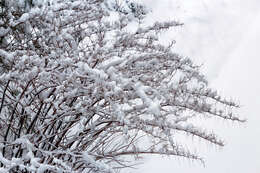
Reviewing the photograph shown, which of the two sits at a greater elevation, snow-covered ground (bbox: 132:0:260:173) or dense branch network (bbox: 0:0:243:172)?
snow-covered ground (bbox: 132:0:260:173)

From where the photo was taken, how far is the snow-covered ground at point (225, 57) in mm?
3549

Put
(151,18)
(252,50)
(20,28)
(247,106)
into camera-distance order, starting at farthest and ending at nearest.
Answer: (151,18)
(252,50)
(247,106)
(20,28)

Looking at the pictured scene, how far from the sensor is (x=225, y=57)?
504 centimetres

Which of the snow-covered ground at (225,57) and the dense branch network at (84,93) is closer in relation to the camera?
the dense branch network at (84,93)

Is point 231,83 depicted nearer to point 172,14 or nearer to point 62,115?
point 172,14

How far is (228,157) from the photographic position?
3559 mm

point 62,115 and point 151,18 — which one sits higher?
point 151,18

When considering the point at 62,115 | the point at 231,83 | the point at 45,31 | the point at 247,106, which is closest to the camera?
the point at 62,115

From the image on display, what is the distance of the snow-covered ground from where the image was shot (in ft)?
11.6

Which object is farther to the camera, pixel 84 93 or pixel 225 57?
pixel 225 57

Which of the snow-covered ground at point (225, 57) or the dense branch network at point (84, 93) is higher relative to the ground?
the snow-covered ground at point (225, 57)

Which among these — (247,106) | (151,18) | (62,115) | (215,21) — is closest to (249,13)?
(215,21)

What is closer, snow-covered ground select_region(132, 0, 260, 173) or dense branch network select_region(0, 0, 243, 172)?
dense branch network select_region(0, 0, 243, 172)

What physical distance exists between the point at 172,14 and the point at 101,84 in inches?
189
